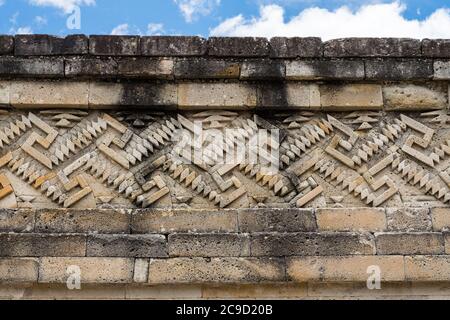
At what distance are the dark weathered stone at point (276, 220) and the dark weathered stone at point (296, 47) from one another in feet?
4.31

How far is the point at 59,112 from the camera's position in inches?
215

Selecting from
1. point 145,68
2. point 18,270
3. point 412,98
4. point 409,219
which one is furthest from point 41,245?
point 412,98

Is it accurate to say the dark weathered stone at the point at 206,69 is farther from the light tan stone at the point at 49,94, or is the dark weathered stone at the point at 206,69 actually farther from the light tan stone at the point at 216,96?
the light tan stone at the point at 49,94

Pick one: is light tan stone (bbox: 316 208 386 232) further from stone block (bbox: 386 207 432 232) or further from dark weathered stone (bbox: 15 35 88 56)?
dark weathered stone (bbox: 15 35 88 56)

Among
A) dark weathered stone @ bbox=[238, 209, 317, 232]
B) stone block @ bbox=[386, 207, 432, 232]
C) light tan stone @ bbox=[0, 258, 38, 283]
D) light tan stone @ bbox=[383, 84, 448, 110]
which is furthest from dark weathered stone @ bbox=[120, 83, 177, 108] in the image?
stone block @ bbox=[386, 207, 432, 232]

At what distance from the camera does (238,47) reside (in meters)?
5.49

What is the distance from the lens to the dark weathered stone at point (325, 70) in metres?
5.46

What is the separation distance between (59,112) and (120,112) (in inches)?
19.9

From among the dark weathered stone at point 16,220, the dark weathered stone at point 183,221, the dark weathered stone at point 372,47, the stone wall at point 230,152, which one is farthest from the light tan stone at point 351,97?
the dark weathered stone at point 16,220

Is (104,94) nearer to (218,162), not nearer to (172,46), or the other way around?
(172,46)

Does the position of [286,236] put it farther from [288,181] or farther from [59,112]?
[59,112]

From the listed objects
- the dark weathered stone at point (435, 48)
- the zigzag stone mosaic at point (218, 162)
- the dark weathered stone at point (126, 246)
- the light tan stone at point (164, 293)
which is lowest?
the light tan stone at point (164, 293)
